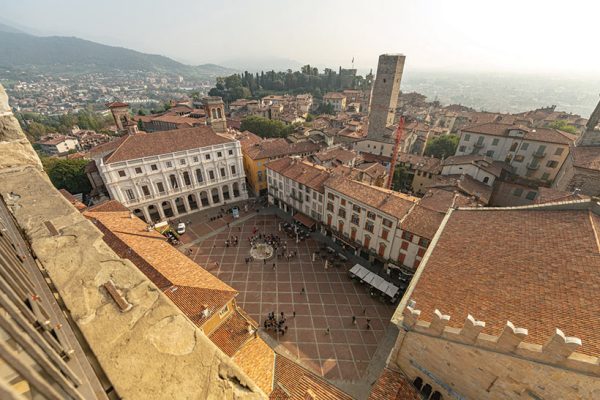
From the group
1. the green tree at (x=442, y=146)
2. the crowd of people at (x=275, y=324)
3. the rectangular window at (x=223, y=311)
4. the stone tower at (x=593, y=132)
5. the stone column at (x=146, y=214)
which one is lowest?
the crowd of people at (x=275, y=324)

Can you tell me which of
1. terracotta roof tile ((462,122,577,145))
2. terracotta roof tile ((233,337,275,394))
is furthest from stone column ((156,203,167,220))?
terracotta roof tile ((462,122,577,145))

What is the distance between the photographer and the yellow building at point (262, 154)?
151ft

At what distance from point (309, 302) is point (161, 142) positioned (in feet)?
105

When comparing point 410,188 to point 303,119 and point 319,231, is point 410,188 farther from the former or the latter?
point 303,119

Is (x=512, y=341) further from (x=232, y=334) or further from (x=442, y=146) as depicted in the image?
(x=442, y=146)

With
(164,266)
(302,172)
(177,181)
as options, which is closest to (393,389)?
(164,266)

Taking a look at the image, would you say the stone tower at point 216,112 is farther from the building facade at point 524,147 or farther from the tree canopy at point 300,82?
the tree canopy at point 300,82

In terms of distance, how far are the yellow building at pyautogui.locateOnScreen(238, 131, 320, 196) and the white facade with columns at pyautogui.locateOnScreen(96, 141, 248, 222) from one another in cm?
251

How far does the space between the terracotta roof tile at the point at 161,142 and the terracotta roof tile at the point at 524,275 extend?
36789 mm

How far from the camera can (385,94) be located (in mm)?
61188

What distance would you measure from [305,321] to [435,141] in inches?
2322

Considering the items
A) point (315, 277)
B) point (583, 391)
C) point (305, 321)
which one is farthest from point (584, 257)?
point (315, 277)

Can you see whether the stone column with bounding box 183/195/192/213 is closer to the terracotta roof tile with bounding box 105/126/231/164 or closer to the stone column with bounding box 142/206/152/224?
the stone column with bounding box 142/206/152/224

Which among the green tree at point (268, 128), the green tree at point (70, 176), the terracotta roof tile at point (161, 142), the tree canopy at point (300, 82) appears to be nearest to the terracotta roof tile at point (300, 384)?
the terracotta roof tile at point (161, 142)
